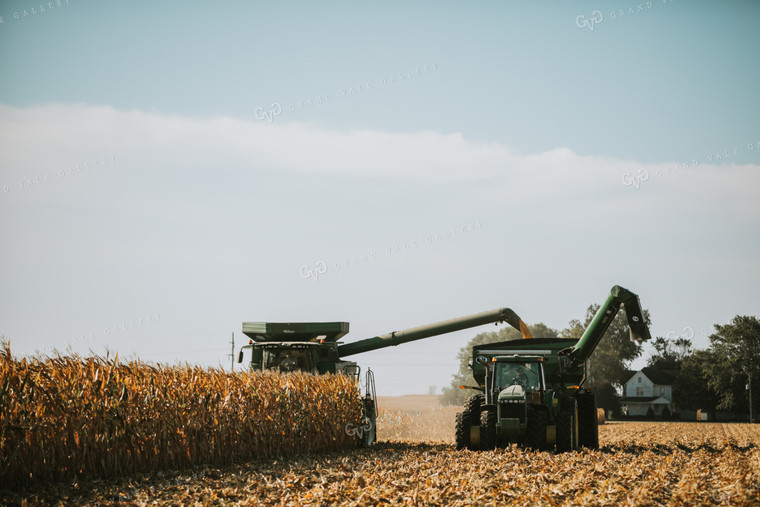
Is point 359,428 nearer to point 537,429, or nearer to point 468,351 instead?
point 537,429

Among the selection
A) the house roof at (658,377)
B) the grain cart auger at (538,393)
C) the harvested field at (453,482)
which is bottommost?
the harvested field at (453,482)

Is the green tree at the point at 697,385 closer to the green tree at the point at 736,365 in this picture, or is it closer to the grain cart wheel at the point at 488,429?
the green tree at the point at 736,365

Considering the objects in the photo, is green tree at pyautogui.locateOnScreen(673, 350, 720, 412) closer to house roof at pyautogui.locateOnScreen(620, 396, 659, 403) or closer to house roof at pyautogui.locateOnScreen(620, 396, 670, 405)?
house roof at pyautogui.locateOnScreen(620, 396, 670, 405)

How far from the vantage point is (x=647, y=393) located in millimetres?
91938

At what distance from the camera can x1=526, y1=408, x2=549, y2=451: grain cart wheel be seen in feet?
58.4

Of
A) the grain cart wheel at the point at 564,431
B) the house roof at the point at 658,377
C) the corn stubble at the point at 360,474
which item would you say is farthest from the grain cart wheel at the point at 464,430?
the house roof at the point at 658,377

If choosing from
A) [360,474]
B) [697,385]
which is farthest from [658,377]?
[360,474]

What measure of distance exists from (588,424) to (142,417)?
11.5 metres

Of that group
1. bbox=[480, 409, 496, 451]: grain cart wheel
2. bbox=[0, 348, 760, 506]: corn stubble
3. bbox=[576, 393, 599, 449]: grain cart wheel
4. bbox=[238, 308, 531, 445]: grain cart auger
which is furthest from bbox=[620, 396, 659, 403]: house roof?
bbox=[480, 409, 496, 451]: grain cart wheel

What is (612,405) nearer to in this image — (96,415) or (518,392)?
(518,392)

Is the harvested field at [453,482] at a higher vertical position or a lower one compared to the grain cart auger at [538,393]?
lower

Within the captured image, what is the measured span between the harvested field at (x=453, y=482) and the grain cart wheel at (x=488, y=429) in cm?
60

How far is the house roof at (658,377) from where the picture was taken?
302 ft

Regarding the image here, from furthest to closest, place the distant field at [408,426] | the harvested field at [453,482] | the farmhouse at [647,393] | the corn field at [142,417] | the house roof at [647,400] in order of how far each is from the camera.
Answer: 1. the farmhouse at [647,393]
2. the house roof at [647,400]
3. the distant field at [408,426]
4. the corn field at [142,417]
5. the harvested field at [453,482]
